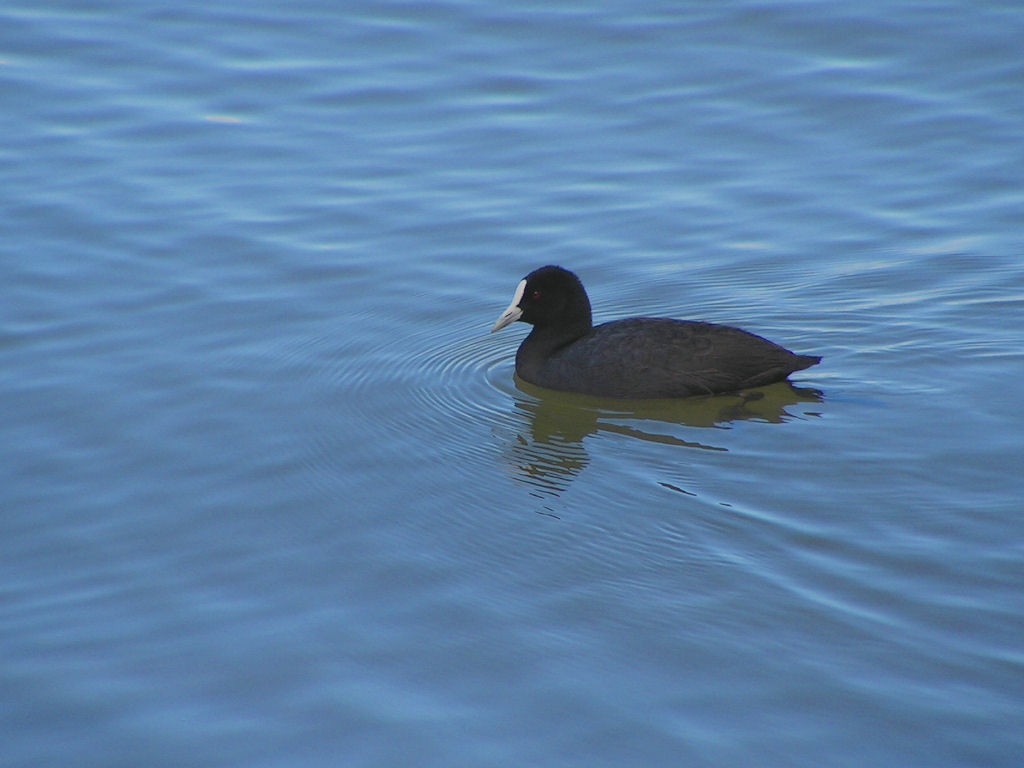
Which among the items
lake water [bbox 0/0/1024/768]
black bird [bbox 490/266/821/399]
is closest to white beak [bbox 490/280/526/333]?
black bird [bbox 490/266/821/399]

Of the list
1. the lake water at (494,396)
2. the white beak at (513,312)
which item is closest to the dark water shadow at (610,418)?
the lake water at (494,396)

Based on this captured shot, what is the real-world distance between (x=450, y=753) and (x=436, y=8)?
34.7 feet

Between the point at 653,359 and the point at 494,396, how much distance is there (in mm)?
928

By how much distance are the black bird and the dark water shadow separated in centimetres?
7

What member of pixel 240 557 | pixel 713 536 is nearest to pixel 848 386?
pixel 713 536

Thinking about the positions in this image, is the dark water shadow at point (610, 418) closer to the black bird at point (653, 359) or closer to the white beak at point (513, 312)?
the black bird at point (653, 359)

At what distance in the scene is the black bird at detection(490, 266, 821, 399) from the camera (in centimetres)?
817

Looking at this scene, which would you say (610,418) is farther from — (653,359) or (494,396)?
(494,396)

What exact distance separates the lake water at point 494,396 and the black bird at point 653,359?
16 cm

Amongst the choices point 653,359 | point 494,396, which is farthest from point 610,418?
point 494,396

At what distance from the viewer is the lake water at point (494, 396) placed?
5.39 metres

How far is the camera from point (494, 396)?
337 inches

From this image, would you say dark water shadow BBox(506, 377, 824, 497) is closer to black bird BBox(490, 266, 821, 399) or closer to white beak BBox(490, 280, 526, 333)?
black bird BBox(490, 266, 821, 399)

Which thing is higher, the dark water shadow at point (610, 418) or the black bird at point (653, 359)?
the black bird at point (653, 359)
